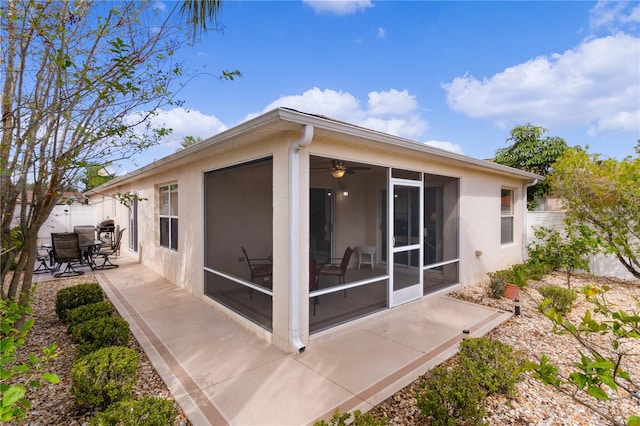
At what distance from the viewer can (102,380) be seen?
2.76 meters

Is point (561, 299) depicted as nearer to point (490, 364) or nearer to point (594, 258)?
point (490, 364)

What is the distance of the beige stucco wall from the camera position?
4051 millimetres

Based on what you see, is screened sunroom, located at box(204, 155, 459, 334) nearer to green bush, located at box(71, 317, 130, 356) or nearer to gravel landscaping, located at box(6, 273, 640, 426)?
gravel landscaping, located at box(6, 273, 640, 426)

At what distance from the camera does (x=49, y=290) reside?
22.7ft

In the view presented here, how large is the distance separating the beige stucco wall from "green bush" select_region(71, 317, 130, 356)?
1.66 meters

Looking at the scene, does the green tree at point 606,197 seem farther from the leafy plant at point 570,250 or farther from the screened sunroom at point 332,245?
the screened sunroom at point 332,245

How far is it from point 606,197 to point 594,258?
96.8 inches

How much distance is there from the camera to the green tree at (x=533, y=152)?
1290cm

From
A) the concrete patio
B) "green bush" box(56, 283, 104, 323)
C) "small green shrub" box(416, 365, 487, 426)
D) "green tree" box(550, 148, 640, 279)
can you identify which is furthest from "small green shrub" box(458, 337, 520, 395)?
"green tree" box(550, 148, 640, 279)

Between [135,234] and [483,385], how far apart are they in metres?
11.7

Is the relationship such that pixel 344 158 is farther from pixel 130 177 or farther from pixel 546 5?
pixel 130 177

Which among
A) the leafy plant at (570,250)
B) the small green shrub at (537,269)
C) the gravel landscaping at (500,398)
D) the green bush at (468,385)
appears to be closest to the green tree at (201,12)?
the gravel landscaping at (500,398)

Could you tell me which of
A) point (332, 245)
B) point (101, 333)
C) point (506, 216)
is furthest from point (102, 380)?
point (506, 216)

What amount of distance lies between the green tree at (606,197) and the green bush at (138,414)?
9.19 m
